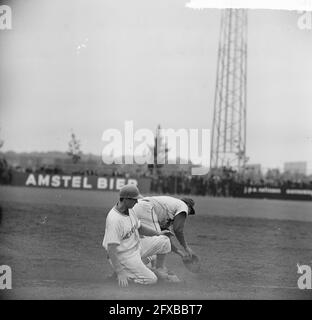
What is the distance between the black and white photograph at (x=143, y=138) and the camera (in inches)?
215

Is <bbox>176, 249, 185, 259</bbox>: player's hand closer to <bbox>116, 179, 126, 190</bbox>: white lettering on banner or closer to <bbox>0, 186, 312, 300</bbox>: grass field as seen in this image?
<bbox>0, 186, 312, 300</bbox>: grass field

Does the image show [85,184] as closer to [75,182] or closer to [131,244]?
[75,182]

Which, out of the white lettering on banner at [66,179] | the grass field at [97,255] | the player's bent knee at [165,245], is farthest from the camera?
the white lettering on banner at [66,179]

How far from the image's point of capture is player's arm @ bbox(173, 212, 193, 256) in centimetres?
565

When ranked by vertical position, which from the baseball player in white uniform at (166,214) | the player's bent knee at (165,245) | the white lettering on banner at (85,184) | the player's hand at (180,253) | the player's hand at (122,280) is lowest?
the player's hand at (122,280)

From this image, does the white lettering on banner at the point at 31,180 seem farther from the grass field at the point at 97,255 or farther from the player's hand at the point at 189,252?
the player's hand at the point at 189,252

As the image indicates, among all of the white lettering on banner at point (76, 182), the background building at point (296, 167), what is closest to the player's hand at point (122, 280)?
the white lettering on banner at point (76, 182)

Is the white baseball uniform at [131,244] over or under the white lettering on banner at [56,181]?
under

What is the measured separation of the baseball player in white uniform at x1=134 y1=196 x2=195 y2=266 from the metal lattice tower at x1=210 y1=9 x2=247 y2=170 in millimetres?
415

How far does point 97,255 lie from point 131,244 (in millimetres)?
276

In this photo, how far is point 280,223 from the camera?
233 inches

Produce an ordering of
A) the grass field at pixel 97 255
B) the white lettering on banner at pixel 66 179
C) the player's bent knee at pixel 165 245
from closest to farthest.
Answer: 1. the grass field at pixel 97 255
2. the player's bent knee at pixel 165 245
3. the white lettering on banner at pixel 66 179

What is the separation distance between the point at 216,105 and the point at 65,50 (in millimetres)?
1217

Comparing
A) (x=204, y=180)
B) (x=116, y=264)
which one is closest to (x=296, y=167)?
(x=204, y=180)
